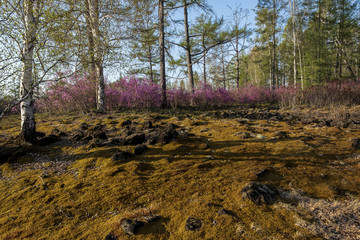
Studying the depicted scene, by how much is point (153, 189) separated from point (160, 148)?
52.9 inches

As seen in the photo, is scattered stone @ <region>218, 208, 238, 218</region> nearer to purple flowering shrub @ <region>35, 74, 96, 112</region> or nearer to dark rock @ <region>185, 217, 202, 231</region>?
dark rock @ <region>185, 217, 202, 231</region>

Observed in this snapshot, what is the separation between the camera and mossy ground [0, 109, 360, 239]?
5.02 ft

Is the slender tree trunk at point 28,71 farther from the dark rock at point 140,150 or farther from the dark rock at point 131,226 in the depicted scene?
the dark rock at point 131,226

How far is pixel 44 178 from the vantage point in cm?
264

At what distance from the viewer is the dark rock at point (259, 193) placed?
5.72 ft

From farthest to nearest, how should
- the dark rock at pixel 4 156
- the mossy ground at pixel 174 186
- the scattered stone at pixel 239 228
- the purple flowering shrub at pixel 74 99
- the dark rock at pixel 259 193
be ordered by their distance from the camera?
the purple flowering shrub at pixel 74 99 → the dark rock at pixel 4 156 → the dark rock at pixel 259 193 → the mossy ground at pixel 174 186 → the scattered stone at pixel 239 228

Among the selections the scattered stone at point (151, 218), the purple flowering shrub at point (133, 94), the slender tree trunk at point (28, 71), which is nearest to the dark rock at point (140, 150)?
the scattered stone at point (151, 218)

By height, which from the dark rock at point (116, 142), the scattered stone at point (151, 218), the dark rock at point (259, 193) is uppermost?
the dark rock at point (116, 142)

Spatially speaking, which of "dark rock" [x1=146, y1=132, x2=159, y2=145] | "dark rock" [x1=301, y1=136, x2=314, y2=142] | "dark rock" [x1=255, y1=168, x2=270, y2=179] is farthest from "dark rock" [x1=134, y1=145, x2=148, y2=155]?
"dark rock" [x1=301, y1=136, x2=314, y2=142]

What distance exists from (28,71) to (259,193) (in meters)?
4.87

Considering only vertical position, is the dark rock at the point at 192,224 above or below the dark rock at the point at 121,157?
below

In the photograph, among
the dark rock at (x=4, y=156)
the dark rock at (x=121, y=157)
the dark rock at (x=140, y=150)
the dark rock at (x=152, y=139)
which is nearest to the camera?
the dark rock at (x=121, y=157)

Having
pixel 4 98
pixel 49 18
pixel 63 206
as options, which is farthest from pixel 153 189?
pixel 4 98

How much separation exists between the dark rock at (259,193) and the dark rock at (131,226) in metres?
1.04
